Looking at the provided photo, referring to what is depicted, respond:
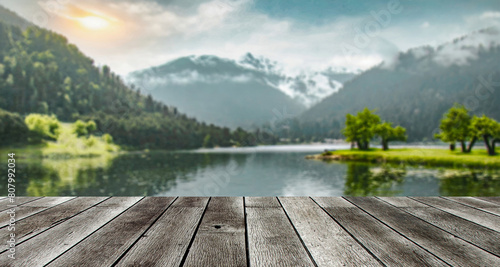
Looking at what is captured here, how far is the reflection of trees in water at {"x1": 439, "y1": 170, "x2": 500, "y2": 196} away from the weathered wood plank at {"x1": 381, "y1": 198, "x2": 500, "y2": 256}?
12153mm

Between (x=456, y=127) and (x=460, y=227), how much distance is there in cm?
1715

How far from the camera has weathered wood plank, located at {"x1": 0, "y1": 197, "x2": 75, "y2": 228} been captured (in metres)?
1.56

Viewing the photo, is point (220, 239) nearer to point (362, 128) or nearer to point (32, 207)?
point (32, 207)

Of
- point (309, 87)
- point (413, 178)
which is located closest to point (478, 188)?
point (413, 178)

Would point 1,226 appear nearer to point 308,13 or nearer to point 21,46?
point 308,13

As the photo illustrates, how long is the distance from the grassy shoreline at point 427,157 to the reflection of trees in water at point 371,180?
68 cm

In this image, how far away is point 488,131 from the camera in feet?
44.3

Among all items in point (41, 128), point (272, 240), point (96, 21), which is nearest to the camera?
point (272, 240)

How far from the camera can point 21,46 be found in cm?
5684

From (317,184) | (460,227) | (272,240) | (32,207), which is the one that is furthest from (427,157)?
(32,207)

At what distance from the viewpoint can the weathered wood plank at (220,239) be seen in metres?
0.98

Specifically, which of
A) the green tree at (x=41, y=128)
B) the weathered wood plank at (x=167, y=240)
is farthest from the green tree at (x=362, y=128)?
the green tree at (x=41, y=128)

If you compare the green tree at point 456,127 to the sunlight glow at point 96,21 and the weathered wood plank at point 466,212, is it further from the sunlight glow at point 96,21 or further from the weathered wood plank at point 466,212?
the sunlight glow at point 96,21

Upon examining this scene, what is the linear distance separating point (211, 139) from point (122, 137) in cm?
1275
